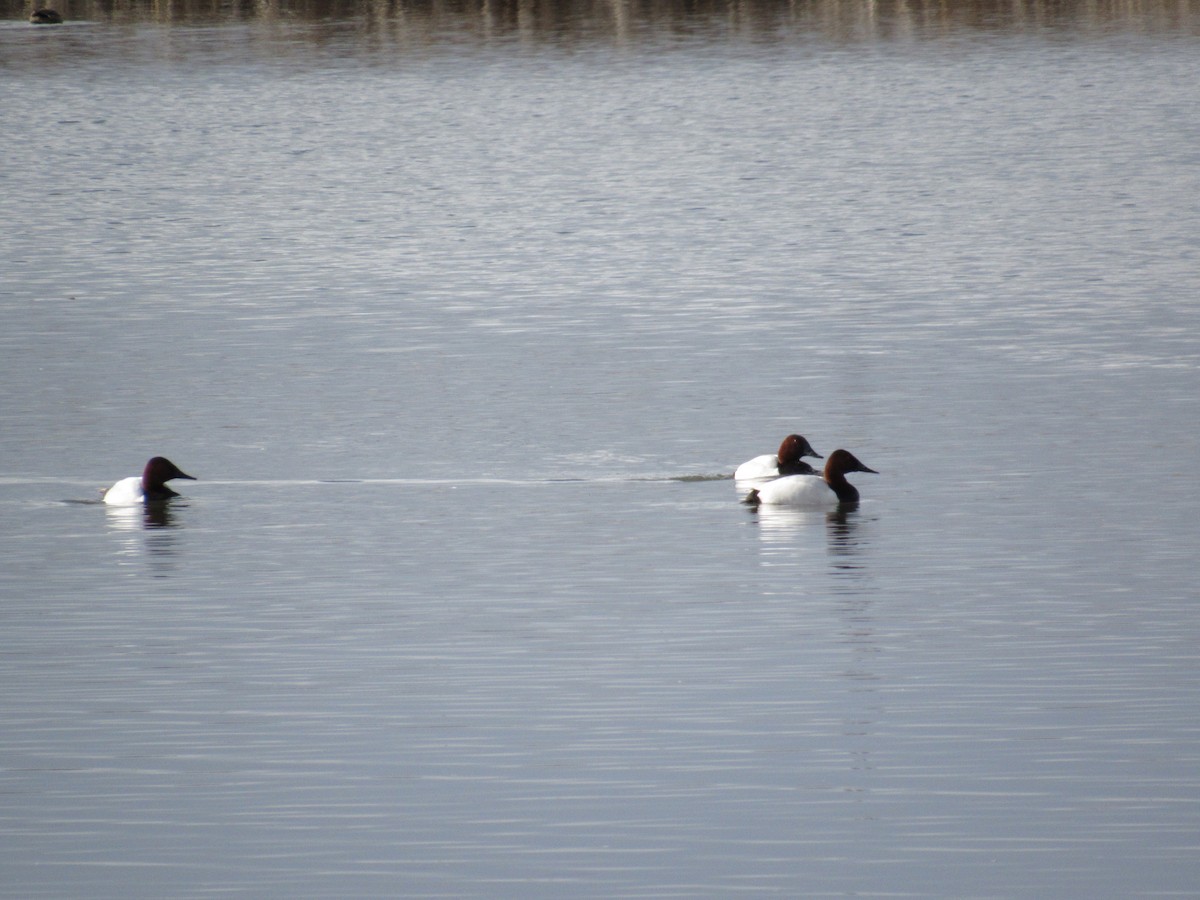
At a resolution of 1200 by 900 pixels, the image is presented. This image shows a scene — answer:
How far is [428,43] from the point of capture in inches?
3132

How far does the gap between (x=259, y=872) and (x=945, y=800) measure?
2794 millimetres

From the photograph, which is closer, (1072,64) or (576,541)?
(576,541)

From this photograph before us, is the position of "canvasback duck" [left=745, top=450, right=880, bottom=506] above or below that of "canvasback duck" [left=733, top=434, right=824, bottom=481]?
below

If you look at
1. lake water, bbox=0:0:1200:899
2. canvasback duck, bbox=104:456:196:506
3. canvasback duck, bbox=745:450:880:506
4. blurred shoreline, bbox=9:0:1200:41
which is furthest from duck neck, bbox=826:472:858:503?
blurred shoreline, bbox=9:0:1200:41

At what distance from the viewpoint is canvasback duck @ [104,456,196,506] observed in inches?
671

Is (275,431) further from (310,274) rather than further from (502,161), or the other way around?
(502,161)

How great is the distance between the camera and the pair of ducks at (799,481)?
16.9 meters

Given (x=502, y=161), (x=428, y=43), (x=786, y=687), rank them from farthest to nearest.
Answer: (x=428, y=43)
(x=502, y=161)
(x=786, y=687)

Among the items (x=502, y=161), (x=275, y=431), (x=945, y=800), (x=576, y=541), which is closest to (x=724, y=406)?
(x=275, y=431)

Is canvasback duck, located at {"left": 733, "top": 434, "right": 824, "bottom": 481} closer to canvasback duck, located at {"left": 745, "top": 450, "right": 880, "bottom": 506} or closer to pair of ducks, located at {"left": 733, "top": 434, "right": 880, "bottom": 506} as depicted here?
pair of ducks, located at {"left": 733, "top": 434, "right": 880, "bottom": 506}

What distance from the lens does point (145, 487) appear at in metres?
17.1

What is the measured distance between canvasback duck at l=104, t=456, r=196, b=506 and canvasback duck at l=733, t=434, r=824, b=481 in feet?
13.6

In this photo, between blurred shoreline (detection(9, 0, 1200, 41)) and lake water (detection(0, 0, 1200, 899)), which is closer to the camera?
lake water (detection(0, 0, 1200, 899))

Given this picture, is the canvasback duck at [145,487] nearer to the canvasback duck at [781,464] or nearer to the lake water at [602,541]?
the lake water at [602,541]
